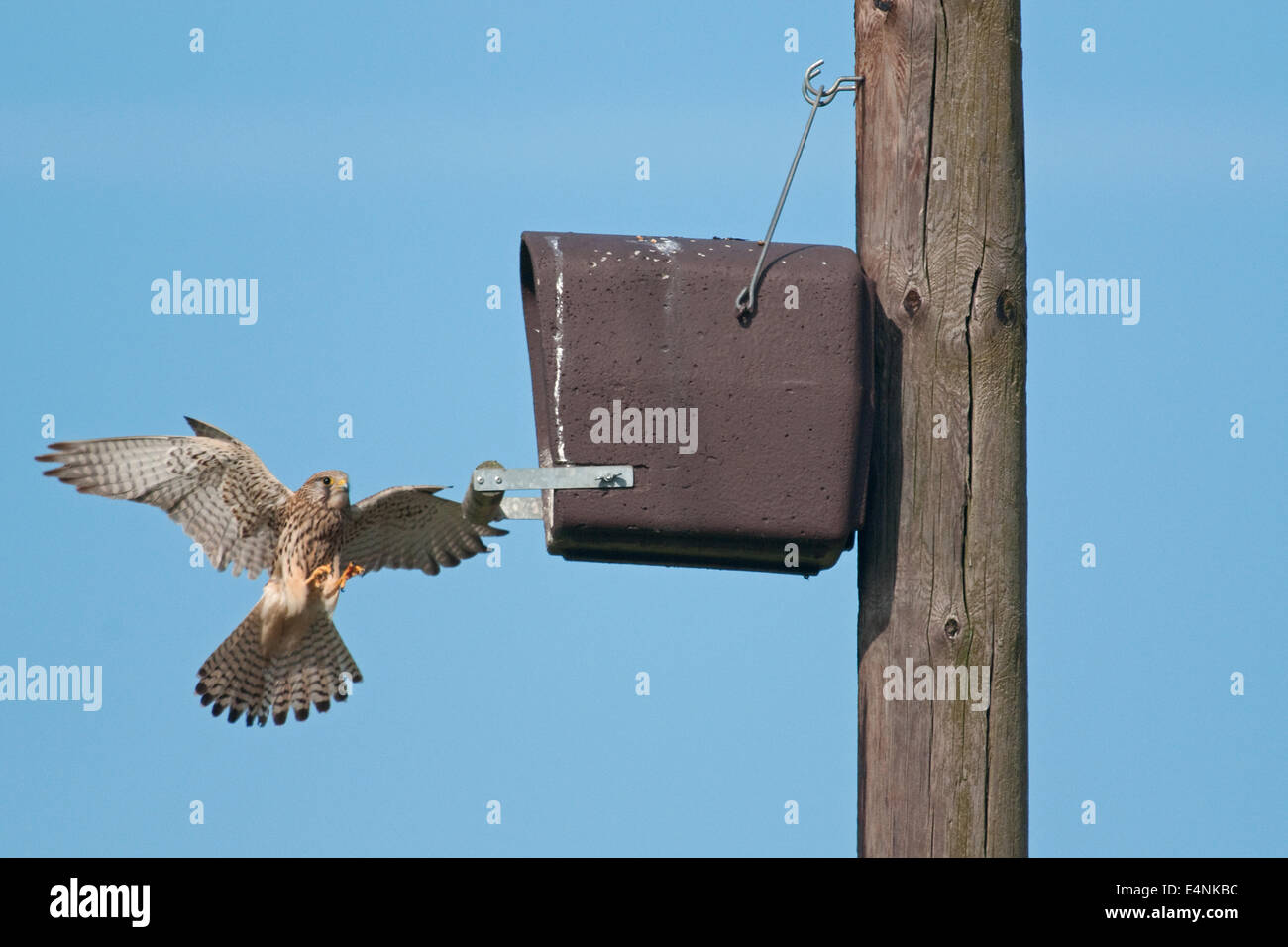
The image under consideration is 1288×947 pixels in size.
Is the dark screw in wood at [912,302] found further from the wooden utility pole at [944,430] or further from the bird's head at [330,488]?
the bird's head at [330,488]

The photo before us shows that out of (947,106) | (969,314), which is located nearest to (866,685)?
(969,314)

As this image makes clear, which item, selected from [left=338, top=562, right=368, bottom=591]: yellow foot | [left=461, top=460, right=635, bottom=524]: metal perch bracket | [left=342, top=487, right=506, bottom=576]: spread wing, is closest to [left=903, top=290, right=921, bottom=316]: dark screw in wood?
[left=461, top=460, right=635, bottom=524]: metal perch bracket

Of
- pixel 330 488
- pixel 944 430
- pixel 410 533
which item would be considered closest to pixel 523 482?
pixel 944 430

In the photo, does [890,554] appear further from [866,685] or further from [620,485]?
[620,485]

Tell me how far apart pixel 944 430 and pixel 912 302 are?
0.32 meters

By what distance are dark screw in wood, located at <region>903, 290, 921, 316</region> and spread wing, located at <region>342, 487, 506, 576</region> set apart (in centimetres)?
229

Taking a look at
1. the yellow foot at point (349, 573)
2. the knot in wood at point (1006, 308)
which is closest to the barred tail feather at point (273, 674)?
the yellow foot at point (349, 573)

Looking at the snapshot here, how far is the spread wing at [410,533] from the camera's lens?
549cm

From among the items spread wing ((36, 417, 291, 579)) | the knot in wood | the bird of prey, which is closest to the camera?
the knot in wood

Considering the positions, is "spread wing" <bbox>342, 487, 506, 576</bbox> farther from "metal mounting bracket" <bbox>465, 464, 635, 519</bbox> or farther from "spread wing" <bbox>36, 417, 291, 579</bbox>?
"metal mounting bracket" <bbox>465, 464, 635, 519</bbox>

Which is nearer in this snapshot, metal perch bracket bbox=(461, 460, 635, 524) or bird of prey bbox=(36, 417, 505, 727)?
metal perch bracket bbox=(461, 460, 635, 524)

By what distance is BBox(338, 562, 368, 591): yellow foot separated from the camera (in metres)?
5.57

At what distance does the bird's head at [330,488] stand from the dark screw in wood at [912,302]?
2702 mm

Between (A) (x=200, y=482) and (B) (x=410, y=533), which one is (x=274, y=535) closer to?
(A) (x=200, y=482)
